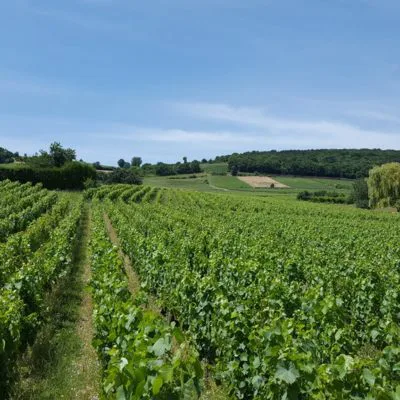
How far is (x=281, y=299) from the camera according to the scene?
319 inches

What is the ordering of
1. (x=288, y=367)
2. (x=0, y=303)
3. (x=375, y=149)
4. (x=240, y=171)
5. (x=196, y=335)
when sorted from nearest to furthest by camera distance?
(x=288, y=367), (x=0, y=303), (x=196, y=335), (x=240, y=171), (x=375, y=149)

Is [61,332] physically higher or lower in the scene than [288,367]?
lower

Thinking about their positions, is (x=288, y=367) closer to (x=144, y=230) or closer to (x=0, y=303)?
(x=0, y=303)

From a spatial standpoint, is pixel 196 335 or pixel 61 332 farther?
pixel 61 332

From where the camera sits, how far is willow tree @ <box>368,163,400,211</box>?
168 feet

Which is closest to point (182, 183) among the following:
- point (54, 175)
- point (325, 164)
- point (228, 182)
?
point (228, 182)

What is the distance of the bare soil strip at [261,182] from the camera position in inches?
3836

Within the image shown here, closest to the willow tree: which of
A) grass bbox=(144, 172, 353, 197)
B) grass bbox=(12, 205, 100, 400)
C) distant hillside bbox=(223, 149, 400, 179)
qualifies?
grass bbox=(144, 172, 353, 197)

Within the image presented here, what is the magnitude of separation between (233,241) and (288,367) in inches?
473

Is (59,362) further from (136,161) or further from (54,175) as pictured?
(136,161)

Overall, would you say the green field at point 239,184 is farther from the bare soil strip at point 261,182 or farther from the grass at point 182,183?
the bare soil strip at point 261,182

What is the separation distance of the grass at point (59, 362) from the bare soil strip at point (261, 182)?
288 ft

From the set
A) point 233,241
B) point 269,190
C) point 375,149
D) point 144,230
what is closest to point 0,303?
point 233,241

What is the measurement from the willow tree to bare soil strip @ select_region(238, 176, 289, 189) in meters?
43.4
